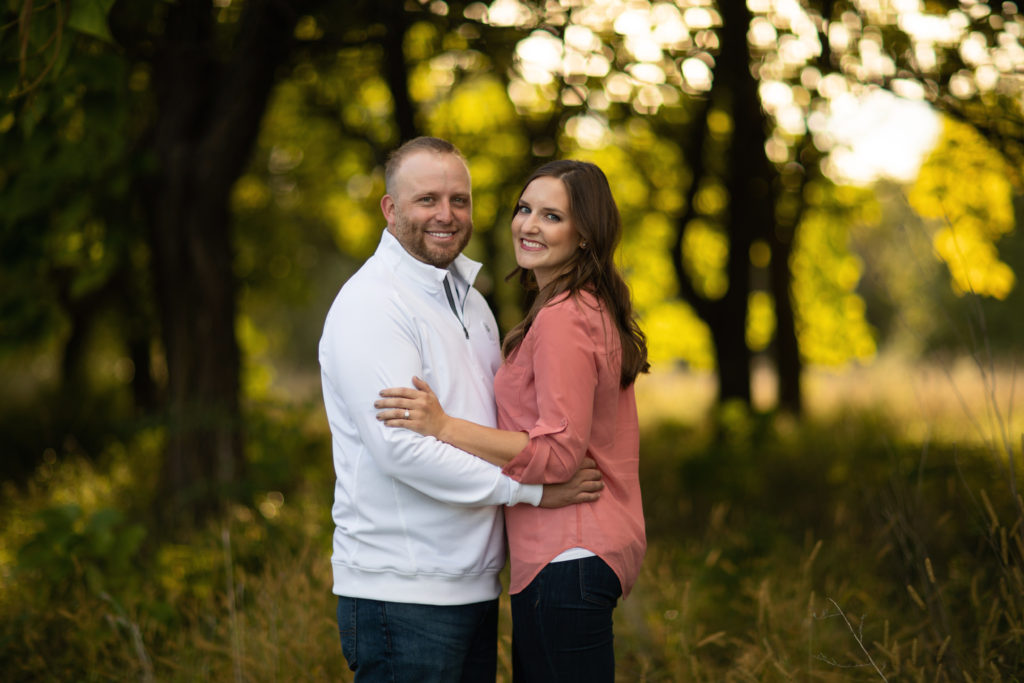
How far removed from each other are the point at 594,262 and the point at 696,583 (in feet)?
9.76

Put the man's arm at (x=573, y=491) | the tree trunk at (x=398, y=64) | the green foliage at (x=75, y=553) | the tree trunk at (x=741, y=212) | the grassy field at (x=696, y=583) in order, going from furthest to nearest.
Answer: the tree trunk at (x=741, y=212) → the tree trunk at (x=398, y=64) → the green foliage at (x=75, y=553) → the grassy field at (x=696, y=583) → the man's arm at (x=573, y=491)

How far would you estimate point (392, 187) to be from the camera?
2.74m

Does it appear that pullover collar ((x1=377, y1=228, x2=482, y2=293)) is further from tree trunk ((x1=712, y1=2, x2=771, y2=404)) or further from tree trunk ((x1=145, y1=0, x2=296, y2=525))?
tree trunk ((x1=712, y1=2, x2=771, y2=404))

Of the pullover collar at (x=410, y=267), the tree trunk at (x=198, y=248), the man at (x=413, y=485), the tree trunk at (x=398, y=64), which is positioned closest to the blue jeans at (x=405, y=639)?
the man at (x=413, y=485)

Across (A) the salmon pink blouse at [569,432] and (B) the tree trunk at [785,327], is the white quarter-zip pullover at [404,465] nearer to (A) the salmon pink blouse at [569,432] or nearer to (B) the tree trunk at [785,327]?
(A) the salmon pink blouse at [569,432]

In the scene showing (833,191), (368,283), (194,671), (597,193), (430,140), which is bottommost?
(194,671)

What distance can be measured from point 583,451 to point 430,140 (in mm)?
1083

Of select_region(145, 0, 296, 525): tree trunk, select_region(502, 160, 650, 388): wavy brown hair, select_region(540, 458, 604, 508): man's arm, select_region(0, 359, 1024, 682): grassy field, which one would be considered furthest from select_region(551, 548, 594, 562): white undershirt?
select_region(145, 0, 296, 525): tree trunk

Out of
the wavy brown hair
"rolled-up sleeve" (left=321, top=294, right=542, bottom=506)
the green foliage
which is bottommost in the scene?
the green foliage

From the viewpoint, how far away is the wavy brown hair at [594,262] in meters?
2.62

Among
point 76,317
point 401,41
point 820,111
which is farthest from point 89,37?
point 76,317

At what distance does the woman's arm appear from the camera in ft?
7.82

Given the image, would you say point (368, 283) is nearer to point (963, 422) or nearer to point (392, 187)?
point (392, 187)

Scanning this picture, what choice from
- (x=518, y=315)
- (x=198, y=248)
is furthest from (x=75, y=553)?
(x=518, y=315)
